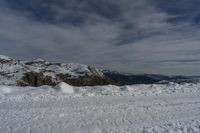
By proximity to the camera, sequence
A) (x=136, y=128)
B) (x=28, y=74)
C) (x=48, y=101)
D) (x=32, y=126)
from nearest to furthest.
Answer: (x=136, y=128), (x=32, y=126), (x=48, y=101), (x=28, y=74)

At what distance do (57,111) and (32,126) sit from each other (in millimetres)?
2725

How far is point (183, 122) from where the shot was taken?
11.5m

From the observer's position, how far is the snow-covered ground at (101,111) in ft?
36.8

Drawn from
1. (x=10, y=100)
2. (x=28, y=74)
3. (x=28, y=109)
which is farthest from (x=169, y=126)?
(x=28, y=74)

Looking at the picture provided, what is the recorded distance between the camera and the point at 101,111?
1402 centimetres

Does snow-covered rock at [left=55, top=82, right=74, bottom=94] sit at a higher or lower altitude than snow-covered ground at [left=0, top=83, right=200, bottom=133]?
higher

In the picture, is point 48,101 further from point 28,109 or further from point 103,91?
point 103,91

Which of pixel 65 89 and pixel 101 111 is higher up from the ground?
pixel 65 89

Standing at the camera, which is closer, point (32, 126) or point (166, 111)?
point (32, 126)

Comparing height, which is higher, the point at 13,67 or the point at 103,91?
the point at 13,67

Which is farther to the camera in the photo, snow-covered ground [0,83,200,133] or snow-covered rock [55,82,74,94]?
snow-covered rock [55,82,74,94]

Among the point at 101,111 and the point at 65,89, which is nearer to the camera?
the point at 101,111

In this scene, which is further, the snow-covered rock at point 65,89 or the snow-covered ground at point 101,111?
the snow-covered rock at point 65,89

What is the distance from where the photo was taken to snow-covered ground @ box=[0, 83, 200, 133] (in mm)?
11219
